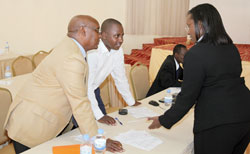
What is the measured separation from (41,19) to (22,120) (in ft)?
16.9

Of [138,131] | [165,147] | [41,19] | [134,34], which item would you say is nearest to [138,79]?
[138,131]

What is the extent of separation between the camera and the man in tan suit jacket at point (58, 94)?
4.42 feet

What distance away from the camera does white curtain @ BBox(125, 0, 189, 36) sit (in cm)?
755

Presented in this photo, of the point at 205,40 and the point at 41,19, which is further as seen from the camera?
the point at 41,19

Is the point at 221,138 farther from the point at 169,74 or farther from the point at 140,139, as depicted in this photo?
the point at 169,74

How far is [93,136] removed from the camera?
1441 millimetres

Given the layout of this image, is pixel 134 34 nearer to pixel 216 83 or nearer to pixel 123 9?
pixel 123 9

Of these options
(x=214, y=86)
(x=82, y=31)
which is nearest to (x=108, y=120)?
(x=82, y=31)

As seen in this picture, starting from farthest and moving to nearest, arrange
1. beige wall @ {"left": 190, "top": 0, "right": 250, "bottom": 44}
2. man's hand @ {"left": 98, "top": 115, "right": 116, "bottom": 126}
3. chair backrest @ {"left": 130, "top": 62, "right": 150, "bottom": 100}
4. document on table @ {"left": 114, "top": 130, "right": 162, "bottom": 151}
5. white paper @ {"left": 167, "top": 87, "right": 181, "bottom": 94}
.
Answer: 1. beige wall @ {"left": 190, "top": 0, "right": 250, "bottom": 44}
2. chair backrest @ {"left": 130, "top": 62, "right": 150, "bottom": 100}
3. white paper @ {"left": 167, "top": 87, "right": 181, "bottom": 94}
4. man's hand @ {"left": 98, "top": 115, "right": 116, "bottom": 126}
5. document on table @ {"left": 114, "top": 130, "right": 162, "bottom": 151}

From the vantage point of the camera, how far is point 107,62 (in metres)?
2.25

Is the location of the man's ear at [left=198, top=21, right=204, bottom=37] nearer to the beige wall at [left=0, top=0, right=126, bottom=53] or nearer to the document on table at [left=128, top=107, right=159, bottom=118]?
the document on table at [left=128, top=107, right=159, bottom=118]

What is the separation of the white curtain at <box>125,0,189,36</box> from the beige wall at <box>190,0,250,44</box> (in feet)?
4.39

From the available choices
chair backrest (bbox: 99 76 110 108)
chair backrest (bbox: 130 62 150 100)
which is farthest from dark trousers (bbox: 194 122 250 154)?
chair backrest (bbox: 99 76 110 108)

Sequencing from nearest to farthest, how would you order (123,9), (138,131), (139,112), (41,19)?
(138,131)
(139,112)
(41,19)
(123,9)
